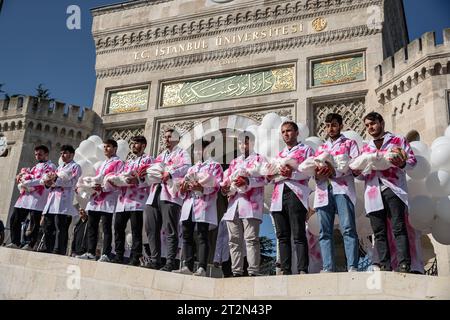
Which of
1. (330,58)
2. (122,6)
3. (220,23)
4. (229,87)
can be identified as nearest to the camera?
(330,58)

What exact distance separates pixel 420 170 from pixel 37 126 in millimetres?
12275

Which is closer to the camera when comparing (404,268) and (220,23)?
(404,268)

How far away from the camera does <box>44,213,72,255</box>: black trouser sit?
7926mm

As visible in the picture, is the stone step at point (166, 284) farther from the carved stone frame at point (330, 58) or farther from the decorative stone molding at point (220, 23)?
the decorative stone molding at point (220, 23)

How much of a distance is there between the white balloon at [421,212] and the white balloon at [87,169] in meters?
4.99

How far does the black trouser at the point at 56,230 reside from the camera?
793 cm

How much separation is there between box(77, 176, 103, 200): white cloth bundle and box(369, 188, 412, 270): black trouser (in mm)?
3804

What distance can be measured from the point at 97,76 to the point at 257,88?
5.37 meters

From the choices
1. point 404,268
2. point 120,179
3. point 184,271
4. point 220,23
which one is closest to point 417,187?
point 404,268

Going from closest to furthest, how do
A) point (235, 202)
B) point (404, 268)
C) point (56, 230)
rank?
point (404, 268) < point (235, 202) < point (56, 230)

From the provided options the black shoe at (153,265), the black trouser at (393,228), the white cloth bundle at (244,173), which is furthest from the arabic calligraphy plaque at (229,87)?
the black trouser at (393,228)

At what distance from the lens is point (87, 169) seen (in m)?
9.10

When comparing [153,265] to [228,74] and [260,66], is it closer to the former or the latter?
[260,66]
